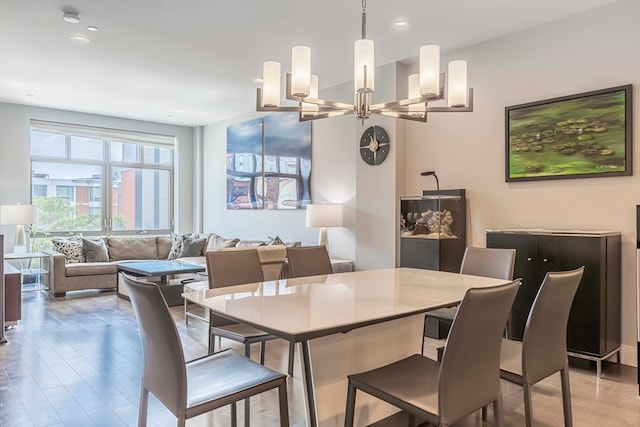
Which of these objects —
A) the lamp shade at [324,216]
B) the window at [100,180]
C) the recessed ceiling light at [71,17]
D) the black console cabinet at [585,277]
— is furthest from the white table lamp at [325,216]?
the window at [100,180]

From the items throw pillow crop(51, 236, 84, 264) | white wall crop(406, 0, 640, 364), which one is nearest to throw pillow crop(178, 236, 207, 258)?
throw pillow crop(51, 236, 84, 264)

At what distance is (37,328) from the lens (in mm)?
4555

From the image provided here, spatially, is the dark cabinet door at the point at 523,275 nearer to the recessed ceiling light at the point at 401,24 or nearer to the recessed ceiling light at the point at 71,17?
the recessed ceiling light at the point at 401,24

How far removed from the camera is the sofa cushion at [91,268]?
251 inches

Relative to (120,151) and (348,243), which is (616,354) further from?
(120,151)

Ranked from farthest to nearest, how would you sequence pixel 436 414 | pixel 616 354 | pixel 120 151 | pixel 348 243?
pixel 120 151 → pixel 348 243 → pixel 616 354 → pixel 436 414

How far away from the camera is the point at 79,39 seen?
424cm

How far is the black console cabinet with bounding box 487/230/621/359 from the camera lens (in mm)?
3287

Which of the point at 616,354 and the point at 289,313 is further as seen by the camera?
the point at 616,354

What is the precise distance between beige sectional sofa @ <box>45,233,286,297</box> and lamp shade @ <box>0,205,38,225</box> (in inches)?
20.7

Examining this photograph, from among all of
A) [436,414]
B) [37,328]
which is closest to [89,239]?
[37,328]

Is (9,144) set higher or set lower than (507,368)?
higher

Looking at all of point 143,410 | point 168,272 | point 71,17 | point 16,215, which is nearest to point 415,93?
point 143,410

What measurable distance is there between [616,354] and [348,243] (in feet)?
9.74
